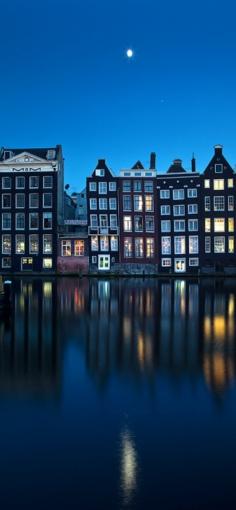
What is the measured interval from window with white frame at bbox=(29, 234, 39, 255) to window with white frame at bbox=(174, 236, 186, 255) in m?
23.7

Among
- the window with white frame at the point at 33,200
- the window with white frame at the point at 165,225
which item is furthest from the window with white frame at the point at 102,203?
the window with white frame at the point at 33,200

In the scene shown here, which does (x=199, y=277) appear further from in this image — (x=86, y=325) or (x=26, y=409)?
(x=26, y=409)

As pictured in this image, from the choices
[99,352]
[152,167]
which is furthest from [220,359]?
[152,167]

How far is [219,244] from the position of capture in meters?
71.7

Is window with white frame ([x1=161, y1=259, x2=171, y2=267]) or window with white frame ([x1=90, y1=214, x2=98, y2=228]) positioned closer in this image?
window with white frame ([x1=161, y1=259, x2=171, y2=267])

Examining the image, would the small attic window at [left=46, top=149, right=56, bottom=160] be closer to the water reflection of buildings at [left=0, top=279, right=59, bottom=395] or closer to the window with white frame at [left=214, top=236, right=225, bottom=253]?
the window with white frame at [left=214, top=236, right=225, bottom=253]

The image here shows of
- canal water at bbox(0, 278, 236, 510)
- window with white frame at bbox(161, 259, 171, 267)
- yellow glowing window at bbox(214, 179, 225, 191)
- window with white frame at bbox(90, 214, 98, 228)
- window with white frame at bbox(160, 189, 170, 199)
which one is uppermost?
yellow glowing window at bbox(214, 179, 225, 191)

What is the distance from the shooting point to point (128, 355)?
1481 centimetres

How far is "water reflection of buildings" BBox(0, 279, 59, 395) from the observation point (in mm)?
11648

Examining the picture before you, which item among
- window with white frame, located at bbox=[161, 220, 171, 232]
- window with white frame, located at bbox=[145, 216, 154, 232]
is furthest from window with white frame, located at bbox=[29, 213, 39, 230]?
window with white frame, located at bbox=[161, 220, 171, 232]

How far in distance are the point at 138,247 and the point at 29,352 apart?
58.4 m

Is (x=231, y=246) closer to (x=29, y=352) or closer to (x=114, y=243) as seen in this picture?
(x=114, y=243)

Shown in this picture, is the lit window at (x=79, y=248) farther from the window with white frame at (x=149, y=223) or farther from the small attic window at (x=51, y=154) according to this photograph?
the small attic window at (x=51, y=154)

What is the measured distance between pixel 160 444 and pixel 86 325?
43.9 feet
